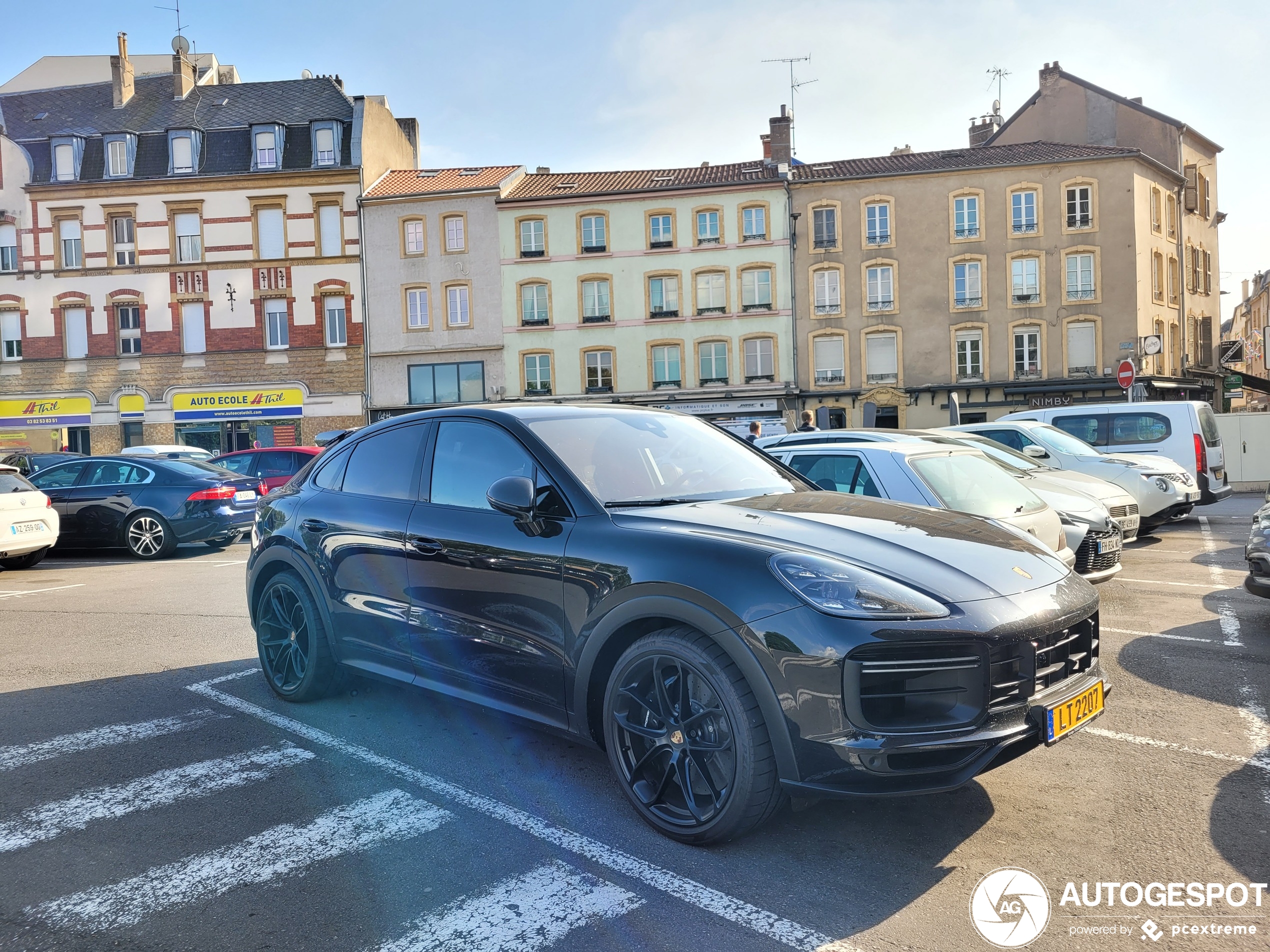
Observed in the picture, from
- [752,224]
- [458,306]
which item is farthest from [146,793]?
[458,306]

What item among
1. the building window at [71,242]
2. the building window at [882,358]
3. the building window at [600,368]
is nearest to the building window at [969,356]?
the building window at [882,358]

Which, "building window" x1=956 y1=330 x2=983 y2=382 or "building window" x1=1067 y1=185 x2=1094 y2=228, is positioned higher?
"building window" x1=1067 y1=185 x2=1094 y2=228

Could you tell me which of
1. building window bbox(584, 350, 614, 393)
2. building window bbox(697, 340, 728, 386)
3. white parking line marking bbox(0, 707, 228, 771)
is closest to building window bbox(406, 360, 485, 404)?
building window bbox(584, 350, 614, 393)

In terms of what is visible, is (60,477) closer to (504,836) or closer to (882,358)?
(504,836)

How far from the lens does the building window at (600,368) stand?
39.0 metres

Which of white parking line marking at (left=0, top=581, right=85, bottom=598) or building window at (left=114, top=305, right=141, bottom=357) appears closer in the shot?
white parking line marking at (left=0, top=581, right=85, bottom=598)

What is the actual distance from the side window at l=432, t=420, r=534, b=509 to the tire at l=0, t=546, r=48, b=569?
32.4 ft

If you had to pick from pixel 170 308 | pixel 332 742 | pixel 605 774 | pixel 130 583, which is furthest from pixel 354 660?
pixel 170 308

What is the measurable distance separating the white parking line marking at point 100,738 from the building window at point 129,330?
38.8 meters

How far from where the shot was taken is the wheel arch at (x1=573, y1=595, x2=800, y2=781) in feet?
9.99

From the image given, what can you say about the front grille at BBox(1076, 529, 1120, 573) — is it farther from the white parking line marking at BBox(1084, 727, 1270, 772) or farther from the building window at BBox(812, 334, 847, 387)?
the building window at BBox(812, 334, 847, 387)

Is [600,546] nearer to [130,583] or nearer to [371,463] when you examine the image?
[371,463]

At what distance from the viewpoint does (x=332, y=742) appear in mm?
4551

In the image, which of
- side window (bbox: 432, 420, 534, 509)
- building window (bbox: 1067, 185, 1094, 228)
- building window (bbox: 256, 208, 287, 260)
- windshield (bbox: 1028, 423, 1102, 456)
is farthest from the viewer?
building window (bbox: 256, 208, 287, 260)
